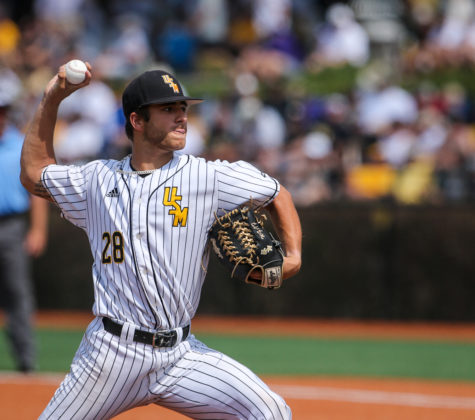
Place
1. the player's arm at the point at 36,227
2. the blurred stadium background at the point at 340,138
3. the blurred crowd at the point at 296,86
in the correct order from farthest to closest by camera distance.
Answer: the blurred crowd at the point at 296,86 < the blurred stadium background at the point at 340,138 < the player's arm at the point at 36,227

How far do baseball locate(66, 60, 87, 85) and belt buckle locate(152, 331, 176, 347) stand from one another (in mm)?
1165

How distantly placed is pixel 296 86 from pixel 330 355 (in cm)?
485

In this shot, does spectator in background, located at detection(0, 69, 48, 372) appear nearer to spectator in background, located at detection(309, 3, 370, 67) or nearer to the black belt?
the black belt

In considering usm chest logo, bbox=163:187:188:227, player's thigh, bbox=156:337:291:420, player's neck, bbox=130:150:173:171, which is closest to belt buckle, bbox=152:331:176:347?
player's thigh, bbox=156:337:291:420

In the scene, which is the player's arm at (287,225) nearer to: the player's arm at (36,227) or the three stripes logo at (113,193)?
the three stripes logo at (113,193)

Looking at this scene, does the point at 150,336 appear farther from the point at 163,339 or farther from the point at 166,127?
the point at 166,127

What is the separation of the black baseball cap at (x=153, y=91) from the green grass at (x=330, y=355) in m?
5.05

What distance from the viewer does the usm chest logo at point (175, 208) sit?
3.97m

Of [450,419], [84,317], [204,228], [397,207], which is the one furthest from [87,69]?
[84,317]

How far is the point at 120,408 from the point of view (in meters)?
3.99

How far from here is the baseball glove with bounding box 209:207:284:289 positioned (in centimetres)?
388

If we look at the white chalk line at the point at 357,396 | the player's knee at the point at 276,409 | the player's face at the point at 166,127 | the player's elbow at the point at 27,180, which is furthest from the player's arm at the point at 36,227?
the player's knee at the point at 276,409

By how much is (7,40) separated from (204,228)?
14275 mm

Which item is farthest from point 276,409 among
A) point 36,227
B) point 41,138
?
point 36,227
